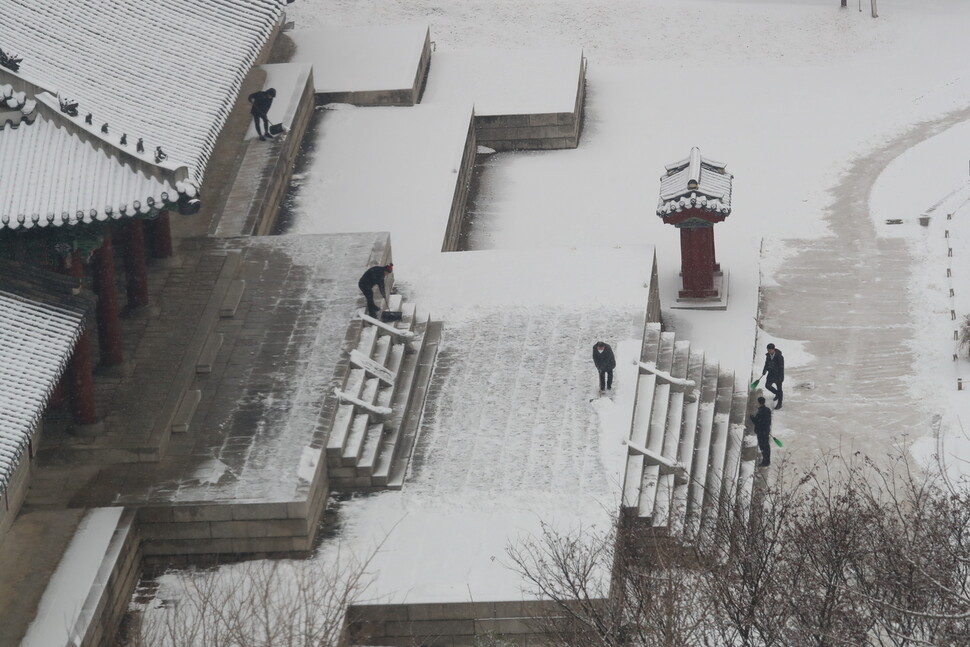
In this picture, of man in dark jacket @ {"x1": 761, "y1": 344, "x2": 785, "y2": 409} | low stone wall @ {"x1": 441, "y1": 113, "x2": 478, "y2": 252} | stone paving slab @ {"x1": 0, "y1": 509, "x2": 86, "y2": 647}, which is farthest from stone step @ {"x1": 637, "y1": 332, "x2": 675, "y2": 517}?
stone paving slab @ {"x1": 0, "y1": 509, "x2": 86, "y2": 647}

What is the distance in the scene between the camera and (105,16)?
98.6 ft

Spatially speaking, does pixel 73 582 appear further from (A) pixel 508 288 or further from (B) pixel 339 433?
(A) pixel 508 288

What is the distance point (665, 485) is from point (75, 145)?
382 inches

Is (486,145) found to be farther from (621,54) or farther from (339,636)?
(339,636)

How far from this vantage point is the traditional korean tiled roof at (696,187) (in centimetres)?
3288

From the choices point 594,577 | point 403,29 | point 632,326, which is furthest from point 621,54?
point 594,577

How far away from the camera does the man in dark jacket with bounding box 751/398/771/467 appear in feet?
92.7

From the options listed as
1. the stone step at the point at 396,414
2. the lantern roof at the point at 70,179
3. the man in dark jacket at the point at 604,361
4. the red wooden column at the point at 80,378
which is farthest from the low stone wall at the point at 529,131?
the lantern roof at the point at 70,179

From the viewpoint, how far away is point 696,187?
33.0 meters

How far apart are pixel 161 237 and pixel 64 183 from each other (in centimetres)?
636

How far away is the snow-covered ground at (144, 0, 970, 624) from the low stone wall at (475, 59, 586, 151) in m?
0.36

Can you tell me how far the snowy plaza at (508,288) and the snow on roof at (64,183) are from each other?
0.56 feet

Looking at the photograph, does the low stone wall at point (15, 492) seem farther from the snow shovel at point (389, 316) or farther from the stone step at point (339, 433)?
the snow shovel at point (389, 316)

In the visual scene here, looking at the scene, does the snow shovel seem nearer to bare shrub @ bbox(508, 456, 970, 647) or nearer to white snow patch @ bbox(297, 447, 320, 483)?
white snow patch @ bbox(297, 447, 320, 483)
